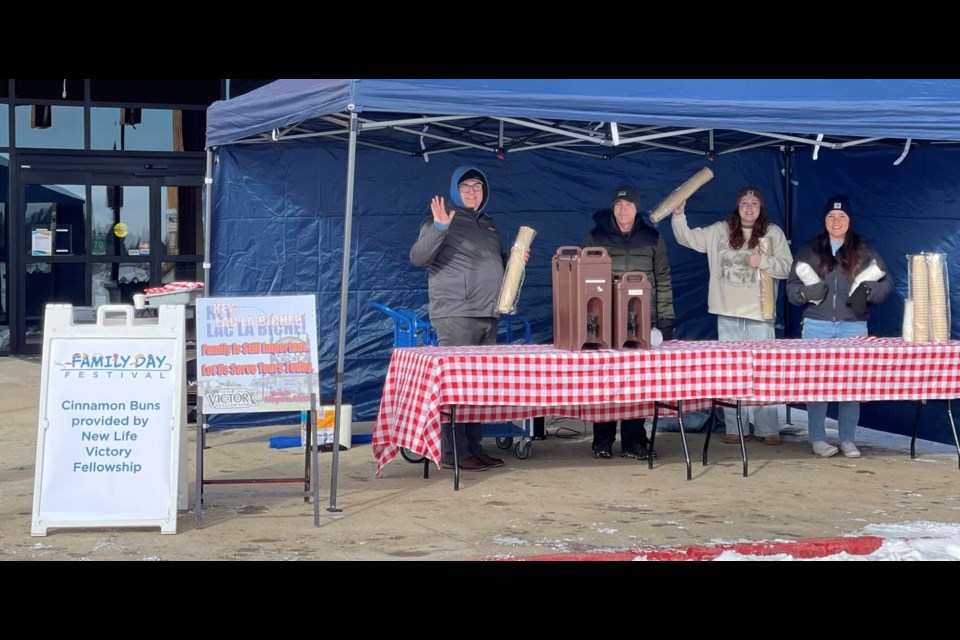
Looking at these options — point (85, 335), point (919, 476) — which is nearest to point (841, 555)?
point (919, 476)

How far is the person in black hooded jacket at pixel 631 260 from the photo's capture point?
882cm

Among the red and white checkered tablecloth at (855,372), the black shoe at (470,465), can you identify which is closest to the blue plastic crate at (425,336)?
the black shoe at (470,465)

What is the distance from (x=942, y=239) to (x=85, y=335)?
6271mm

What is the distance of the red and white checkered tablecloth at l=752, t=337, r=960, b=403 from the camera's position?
26.6 feet

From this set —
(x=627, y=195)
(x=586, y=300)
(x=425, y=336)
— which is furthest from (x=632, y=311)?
(x=425, y=336)

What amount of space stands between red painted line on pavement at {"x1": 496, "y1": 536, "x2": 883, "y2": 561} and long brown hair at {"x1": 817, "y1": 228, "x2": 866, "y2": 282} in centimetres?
310

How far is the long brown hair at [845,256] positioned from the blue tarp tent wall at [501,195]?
692mm

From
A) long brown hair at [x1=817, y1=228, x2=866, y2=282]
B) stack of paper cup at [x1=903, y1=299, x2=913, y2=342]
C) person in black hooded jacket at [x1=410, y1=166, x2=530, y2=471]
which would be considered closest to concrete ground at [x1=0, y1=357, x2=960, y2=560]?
person in black hooded jacket at [x1=410, y1=166, x2=530, y2=471]

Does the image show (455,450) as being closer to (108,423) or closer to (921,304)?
(108,423)

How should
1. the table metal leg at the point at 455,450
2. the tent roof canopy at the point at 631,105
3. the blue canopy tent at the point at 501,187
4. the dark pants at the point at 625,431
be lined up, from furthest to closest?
the blue canopy tent at the point at 501,187
the dark pants at the point at 625,431
the table metal leg at the point at 455,450
the tent roof canopy at the point at 631,105

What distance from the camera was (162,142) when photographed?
14.7m

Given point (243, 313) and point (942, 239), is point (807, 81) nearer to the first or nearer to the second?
point (942, 239)

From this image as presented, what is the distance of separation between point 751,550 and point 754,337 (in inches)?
143

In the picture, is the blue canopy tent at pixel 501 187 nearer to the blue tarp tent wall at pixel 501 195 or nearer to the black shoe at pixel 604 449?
the blue tarp tent wall at pixel 501 195
